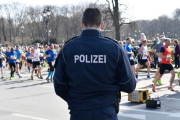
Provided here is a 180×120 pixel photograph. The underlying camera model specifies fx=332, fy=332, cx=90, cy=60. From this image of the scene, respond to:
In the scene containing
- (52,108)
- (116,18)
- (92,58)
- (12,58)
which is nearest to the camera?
(92,58)

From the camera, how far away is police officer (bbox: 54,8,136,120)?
10.4 ft

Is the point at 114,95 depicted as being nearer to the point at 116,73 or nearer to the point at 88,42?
the point at 116,73

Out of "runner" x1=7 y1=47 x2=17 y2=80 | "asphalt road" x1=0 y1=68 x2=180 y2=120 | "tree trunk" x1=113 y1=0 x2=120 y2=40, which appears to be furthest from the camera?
"tree trunk" x1=113 y1=0 x2=120 y2=40

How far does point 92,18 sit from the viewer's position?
3283mm

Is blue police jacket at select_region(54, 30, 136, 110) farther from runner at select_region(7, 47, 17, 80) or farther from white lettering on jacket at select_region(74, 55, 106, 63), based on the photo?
runner at select_region(7, 47, 17, 80)

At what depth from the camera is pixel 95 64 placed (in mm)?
3195

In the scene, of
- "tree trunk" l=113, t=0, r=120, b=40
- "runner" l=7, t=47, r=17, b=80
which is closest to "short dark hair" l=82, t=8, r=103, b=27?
"runner" l=7, t=47, r=17, b=80

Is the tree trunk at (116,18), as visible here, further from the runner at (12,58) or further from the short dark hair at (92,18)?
the short dark hair at (92,18)

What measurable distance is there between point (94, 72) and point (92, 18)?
539mm

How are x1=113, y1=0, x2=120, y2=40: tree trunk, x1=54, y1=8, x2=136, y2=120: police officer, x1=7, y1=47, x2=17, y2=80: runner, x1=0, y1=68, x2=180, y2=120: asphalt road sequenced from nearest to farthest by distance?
x1=54, y1=8, x2=136, y2=120: police officer → x1=0, y1=68, x2=180, y2=120: asphalt road → x1=7, y1=47, x2=17, y2=80: runner → x1=113, y1=0, x2=120, y2=40: tree trunk

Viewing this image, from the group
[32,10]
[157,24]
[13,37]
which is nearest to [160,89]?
[32,10]

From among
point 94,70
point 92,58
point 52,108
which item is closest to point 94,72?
point 94,70

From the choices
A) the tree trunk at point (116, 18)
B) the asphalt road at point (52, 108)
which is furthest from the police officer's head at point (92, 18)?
the tree trunk at point (116, 18)

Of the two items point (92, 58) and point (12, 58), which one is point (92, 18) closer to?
point (92, 58)
